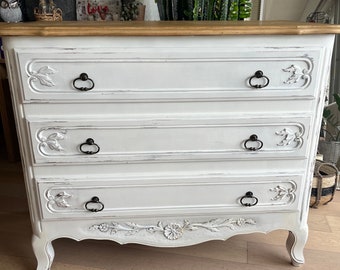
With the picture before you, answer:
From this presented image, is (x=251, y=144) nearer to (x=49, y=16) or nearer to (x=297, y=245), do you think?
(x=297, y=245)

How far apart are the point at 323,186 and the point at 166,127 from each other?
37.7 inches

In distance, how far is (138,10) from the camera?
4.74 ft

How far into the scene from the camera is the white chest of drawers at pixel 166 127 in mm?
930

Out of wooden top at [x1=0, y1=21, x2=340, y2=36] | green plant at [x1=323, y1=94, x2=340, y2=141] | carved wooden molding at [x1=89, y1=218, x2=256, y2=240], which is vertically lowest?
carved wooden molding at [x1=89, y1=218, x2=256, y2=240]

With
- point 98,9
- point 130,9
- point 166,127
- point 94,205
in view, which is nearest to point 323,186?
point 166,127

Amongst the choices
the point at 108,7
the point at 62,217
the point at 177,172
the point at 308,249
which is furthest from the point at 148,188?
the point at 108,7

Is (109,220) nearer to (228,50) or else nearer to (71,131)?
(71,131)

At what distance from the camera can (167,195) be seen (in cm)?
111

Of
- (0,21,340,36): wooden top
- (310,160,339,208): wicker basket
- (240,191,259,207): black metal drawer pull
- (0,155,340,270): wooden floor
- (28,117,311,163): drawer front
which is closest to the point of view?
(0,21,340,36): wooden top

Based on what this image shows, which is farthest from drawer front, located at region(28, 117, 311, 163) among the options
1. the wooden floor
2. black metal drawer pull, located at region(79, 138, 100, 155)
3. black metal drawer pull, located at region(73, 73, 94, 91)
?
the wooden floor

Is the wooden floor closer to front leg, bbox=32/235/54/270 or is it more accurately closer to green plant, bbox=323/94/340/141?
front leg, bbox=32/235/54/270

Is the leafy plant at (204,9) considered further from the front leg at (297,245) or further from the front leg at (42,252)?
the front leg at (42,252)

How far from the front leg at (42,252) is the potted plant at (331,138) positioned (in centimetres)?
140

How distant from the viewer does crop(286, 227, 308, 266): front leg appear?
47.0 inches
